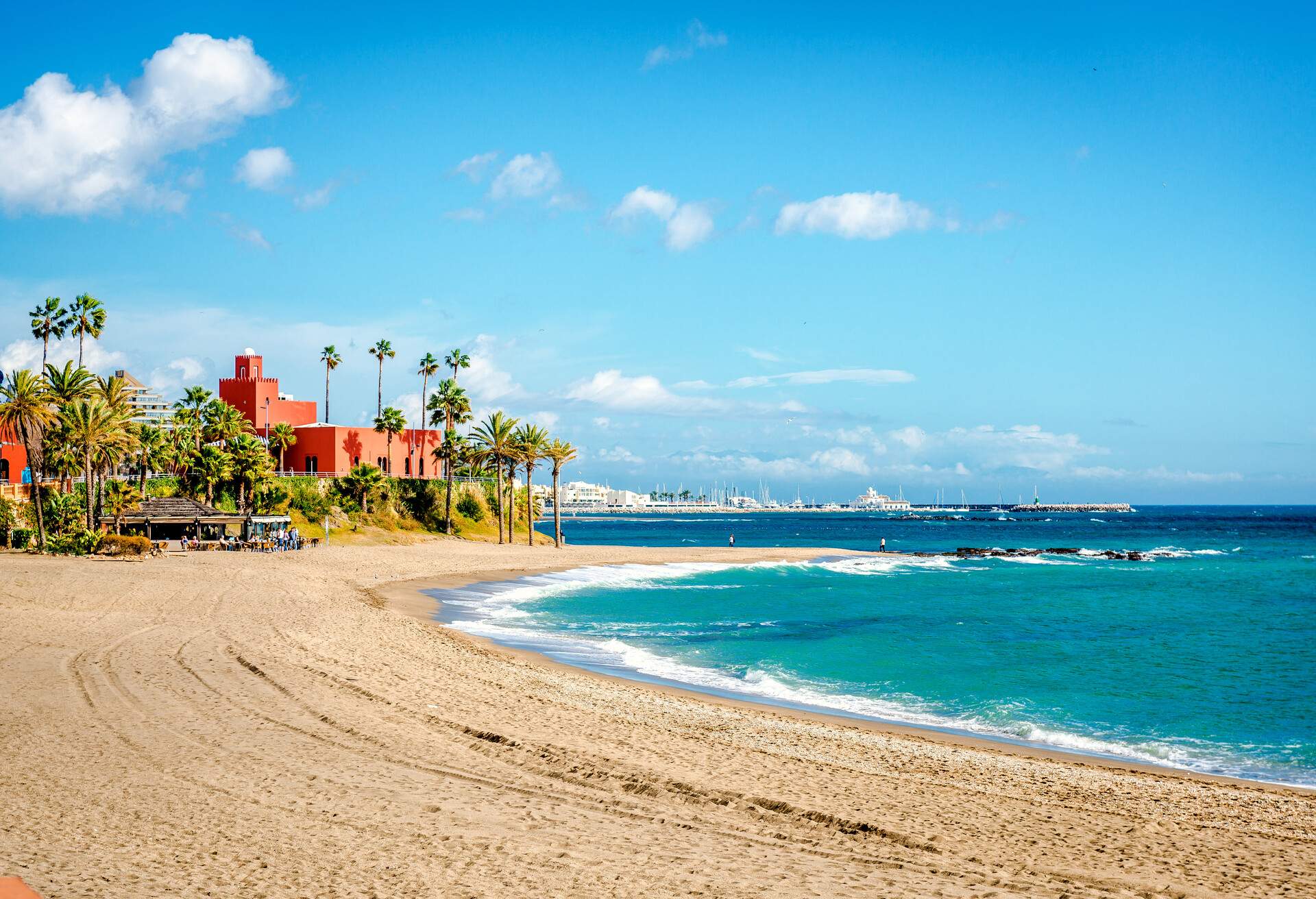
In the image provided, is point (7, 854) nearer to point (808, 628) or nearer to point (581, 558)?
point (808, 628)

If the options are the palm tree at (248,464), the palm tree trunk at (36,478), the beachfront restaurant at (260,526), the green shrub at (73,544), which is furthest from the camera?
the palm tree at (248,464)

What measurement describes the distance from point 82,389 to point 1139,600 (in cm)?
4747

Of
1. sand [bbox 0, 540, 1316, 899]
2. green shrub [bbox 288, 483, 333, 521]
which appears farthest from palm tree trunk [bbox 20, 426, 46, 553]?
sand [bbox 0, 540, 1316, 899]

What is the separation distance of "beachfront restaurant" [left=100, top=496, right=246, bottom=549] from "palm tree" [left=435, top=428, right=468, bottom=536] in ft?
60.8

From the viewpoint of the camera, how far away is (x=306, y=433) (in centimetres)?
6525

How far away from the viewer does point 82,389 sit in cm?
4325

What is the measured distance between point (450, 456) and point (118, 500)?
24.1 metres

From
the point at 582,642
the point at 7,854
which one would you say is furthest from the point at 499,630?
the point at 7,854

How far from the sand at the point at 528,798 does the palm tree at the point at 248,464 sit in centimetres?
3861

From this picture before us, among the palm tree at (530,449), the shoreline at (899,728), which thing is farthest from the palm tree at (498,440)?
the shoreline at (899,728)

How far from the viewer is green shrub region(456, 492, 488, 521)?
231 ft

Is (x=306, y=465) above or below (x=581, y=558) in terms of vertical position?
above

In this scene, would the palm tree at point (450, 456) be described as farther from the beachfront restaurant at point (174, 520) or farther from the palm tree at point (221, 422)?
the beachfront restaurant at point (174, 520)

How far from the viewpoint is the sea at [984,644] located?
1602cm
